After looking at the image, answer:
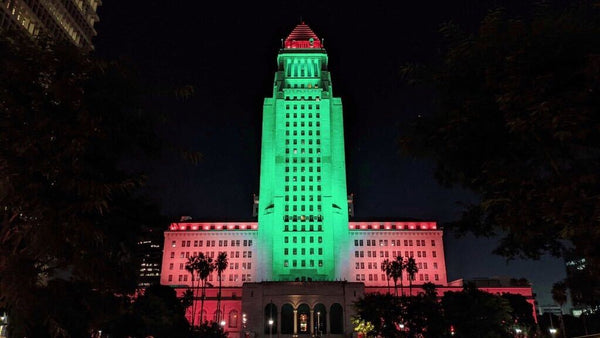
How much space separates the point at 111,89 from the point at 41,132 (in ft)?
9.13

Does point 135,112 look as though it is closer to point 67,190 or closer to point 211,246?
point 67,190

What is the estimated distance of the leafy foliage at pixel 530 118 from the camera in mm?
12453

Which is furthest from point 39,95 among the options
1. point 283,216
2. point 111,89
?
point 283,216

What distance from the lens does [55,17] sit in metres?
66.1

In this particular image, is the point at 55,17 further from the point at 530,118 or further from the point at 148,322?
the point at 530,118

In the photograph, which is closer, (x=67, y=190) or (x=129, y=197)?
(x=67, y=190)

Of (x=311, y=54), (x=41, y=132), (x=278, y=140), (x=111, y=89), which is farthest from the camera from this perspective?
(x=311, y=54)

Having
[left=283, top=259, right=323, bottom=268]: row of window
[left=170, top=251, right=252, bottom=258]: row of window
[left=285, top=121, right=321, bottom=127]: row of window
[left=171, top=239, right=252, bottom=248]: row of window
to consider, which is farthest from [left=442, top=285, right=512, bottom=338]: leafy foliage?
[left=171, top=239, right=252, bottom=248]: row of window

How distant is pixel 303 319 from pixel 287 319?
433cm

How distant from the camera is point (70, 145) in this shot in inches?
471

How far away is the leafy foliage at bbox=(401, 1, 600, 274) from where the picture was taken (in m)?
12.5

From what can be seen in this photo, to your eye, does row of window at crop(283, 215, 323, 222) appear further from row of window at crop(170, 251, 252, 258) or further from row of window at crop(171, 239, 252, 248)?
row of window at crop(170, 251, 252, 258)

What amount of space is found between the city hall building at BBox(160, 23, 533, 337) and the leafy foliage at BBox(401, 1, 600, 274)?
90931 millimetres

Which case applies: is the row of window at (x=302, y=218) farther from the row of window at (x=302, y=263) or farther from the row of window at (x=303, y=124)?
the row of window at (x=303, y=124)
